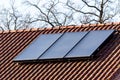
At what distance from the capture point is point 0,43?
19.2m

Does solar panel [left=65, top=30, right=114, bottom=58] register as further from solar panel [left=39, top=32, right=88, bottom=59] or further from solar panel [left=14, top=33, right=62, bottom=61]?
solar panel [left=14, top=33, right=62, bottom=61]

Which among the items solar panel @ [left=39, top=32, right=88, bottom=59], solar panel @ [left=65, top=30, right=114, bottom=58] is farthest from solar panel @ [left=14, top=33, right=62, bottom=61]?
solar panel @ [left=65, top=30, right=114, bottom=58]

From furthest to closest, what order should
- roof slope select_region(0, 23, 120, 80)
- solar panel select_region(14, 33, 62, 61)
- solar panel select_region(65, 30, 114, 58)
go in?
solar panel select_region(14, 33, 62, 61) < solar panel select_region(65, 30, 114, 58) < roof slope select_region(0, 23, 120, 80)

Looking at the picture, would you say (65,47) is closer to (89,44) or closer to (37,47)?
(89,44)

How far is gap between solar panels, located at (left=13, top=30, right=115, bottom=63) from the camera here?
15828 millimetres

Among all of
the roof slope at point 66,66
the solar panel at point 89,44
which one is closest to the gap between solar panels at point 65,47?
the solar panel at point 89,44

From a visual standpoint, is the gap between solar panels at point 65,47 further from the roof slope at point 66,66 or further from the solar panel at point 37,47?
the roof slope at point 66,66

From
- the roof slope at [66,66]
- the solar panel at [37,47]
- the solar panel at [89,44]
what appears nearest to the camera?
the roof slope at [66,66]

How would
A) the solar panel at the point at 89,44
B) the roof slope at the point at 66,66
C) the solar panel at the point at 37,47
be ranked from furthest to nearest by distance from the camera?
the solar panel at the point at 37,47 → the solar panel at the point at 89,44 → the roof slope at the point at 66,66

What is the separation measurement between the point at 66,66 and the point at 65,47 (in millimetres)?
1015

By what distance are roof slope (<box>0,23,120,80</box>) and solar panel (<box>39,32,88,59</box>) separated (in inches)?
12.4

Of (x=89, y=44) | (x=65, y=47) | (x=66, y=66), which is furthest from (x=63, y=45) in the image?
(x=66, y=66)

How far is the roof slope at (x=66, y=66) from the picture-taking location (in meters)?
14.8

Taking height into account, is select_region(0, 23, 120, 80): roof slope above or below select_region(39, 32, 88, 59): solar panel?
below
